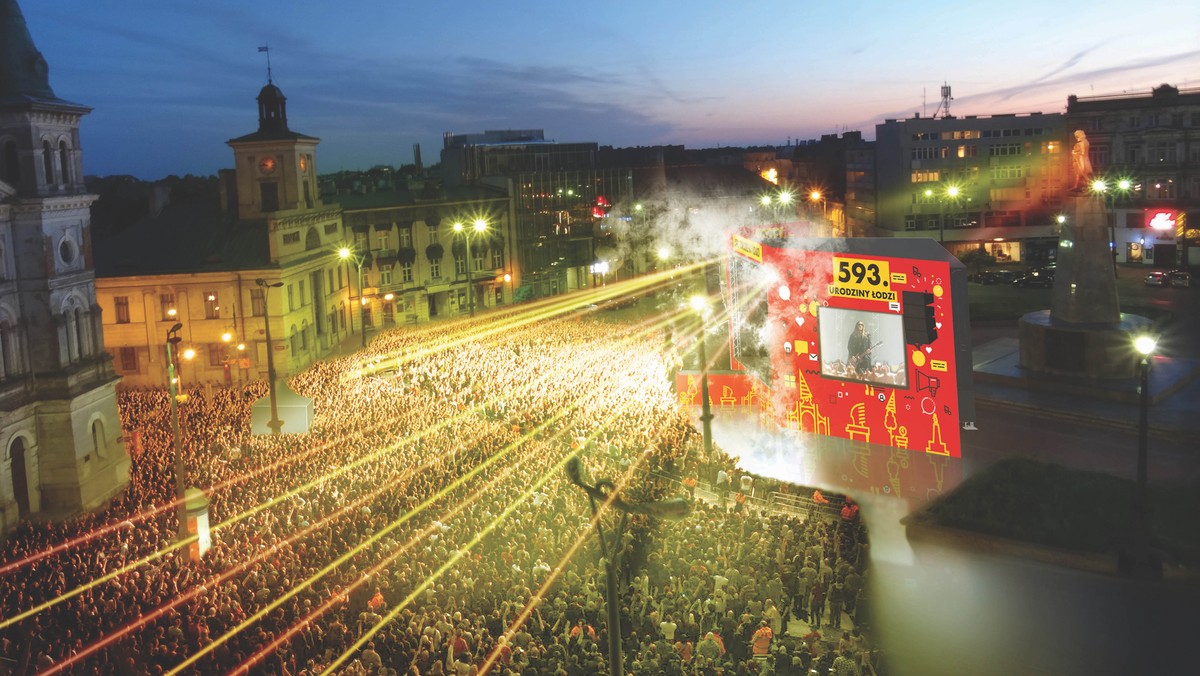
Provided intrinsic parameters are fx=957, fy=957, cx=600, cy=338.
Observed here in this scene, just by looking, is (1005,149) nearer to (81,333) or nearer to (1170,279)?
(1170,279)

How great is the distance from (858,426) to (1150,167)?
165ft

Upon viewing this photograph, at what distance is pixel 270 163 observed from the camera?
158ft

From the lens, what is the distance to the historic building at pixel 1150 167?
60.8 metres

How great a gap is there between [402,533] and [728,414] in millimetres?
15385

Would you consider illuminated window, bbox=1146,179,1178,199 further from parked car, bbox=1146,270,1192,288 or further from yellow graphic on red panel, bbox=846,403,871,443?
yellow graphic on red panel, bbox=846,403,871,443

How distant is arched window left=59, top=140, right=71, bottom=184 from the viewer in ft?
85.3

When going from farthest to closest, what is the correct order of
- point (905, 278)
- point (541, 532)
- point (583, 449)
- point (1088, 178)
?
point (1088, 178)
point (583, 449)
point (905, 278)
point (541, 532)

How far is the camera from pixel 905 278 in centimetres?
2223

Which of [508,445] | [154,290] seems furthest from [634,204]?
[508,445]

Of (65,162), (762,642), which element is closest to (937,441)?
(762,642)

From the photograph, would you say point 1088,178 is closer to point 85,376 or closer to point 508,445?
point 508,445

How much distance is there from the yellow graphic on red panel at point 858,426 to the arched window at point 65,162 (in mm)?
21962

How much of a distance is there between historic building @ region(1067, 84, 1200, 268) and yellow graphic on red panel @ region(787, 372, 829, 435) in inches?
1731

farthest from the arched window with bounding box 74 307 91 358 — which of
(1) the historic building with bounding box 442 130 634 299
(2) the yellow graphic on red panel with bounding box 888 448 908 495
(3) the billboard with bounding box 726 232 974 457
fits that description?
(1) the historic building with bounding box 442 130 634 299
